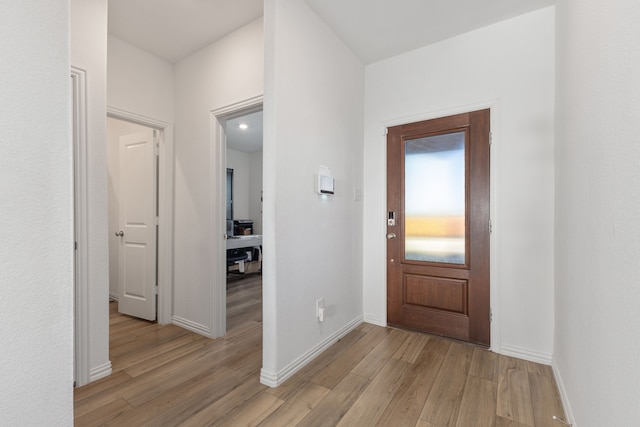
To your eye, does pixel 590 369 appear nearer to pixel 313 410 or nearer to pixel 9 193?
pixel 313 410

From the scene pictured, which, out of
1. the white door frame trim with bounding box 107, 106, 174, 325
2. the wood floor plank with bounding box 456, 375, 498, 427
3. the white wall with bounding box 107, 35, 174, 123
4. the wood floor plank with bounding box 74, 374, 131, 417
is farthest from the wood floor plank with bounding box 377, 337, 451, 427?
the white wall with bounding box 107, 35, 174, 123

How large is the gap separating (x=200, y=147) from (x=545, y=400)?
3.34 m

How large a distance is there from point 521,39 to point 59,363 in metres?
3.39

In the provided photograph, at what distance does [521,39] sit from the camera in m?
2.28

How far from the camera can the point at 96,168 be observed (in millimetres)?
2045

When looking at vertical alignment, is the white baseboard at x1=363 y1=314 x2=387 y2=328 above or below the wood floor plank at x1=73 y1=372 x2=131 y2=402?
above

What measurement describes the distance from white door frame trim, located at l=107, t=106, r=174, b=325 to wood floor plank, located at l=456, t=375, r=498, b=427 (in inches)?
111

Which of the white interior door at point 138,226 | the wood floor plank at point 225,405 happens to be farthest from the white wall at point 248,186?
the wood floor plank at point 225,405

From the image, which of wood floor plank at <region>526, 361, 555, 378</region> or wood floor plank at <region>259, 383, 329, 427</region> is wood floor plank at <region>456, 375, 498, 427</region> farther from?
wood floor plank at <region>259, 383, 329, 427</region>

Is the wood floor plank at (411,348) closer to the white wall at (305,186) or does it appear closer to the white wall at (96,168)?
the white wall at (305,186)

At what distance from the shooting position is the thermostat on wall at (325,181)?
7.69ft

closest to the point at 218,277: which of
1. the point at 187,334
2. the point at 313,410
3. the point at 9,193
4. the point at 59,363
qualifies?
the point at 187,334

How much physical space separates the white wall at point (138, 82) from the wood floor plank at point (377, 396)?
10.2 ft

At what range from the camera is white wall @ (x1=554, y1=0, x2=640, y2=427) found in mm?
875
